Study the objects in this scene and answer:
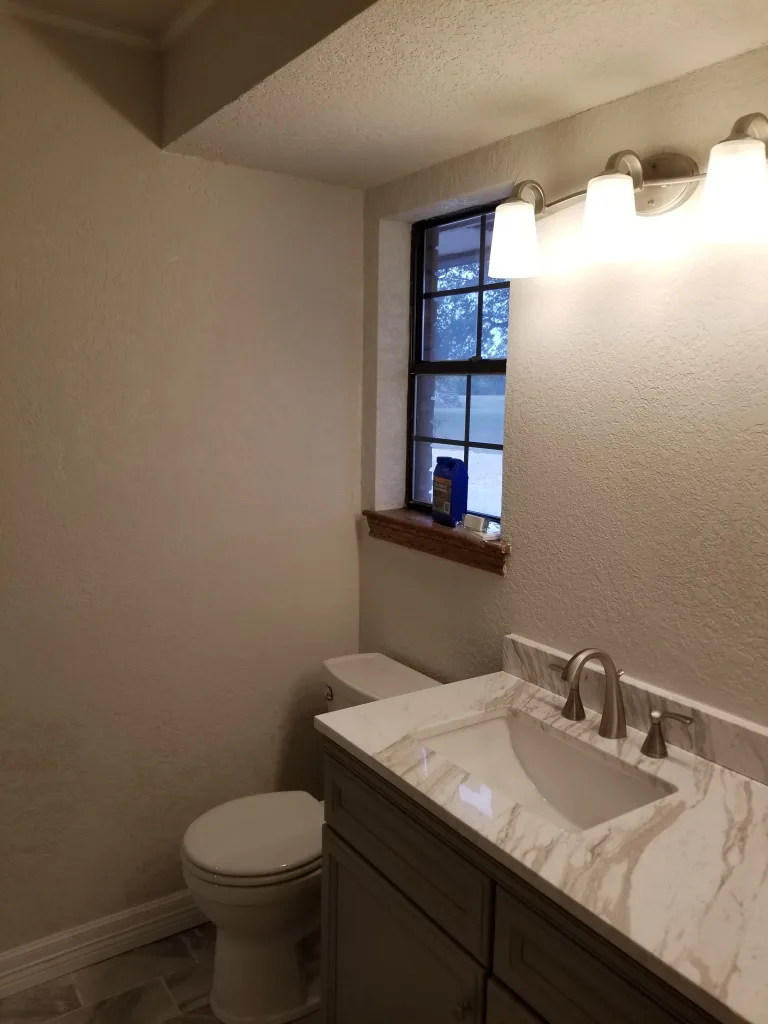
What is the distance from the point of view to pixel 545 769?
1595 millimetres

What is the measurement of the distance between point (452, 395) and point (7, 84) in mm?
1317

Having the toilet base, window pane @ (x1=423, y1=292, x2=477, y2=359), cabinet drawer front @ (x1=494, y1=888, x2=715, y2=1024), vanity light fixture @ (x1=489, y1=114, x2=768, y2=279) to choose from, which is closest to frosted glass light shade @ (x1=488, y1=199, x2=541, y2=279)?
vanity light fixture @ (x1=489, y1=114, x2=768, y2=279)

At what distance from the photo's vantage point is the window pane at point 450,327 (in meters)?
2.19

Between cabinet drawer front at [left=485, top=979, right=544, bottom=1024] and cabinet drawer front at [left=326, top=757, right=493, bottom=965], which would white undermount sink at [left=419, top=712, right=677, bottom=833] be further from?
cabinet drawer front at [left=485, top=979, right=544, bottom=1024]

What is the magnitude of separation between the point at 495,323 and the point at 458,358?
0.55ft

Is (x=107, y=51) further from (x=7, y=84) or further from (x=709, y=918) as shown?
(x=709, y=918)

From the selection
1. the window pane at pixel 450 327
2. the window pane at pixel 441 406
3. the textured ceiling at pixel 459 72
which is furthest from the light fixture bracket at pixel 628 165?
the window pane at pixel 441 406

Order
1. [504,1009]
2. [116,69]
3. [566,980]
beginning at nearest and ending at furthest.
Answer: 1. [566,980]
2. [504,1009]
3. [116,69]

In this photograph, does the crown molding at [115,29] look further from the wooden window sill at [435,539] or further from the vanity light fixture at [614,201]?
the wooden window sill at [435,539]

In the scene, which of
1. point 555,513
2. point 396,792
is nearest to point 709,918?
point 396,792

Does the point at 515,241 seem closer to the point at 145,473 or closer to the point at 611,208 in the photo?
the point at 611,208

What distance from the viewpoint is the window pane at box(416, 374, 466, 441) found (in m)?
2.25

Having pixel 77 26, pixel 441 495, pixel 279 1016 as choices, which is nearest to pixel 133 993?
pixel 279 1016

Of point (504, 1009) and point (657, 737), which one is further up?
point (657, 737)
